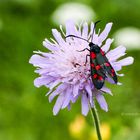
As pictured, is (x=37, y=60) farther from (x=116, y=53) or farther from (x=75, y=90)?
(x=116, y=53)

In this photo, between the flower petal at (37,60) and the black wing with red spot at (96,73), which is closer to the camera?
the black wing with red spot at (96,73)

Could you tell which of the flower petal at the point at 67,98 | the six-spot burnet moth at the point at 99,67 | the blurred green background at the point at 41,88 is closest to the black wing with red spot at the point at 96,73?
the six-spot burnet moth at the point at 99,67

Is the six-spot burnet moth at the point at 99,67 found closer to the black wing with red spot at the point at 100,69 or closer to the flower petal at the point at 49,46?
the black wing with red spot at the point at 100,69

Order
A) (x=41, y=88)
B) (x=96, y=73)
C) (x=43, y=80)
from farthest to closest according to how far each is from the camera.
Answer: (x=41, y=88) → (x=43, y=80) → (x=96, y=73)

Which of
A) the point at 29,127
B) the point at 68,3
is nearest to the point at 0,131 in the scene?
the point at 29,127

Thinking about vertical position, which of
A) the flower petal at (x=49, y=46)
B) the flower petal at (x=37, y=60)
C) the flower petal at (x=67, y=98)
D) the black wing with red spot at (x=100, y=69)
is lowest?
the flower petal at (x=67, y=98)

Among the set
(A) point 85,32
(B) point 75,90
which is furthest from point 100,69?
(A) point 85,32

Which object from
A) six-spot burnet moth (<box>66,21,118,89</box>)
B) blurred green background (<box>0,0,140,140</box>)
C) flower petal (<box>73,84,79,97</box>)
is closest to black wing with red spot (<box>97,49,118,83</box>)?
six-spot burnet moth (<box>66,21,118,89</box>)
